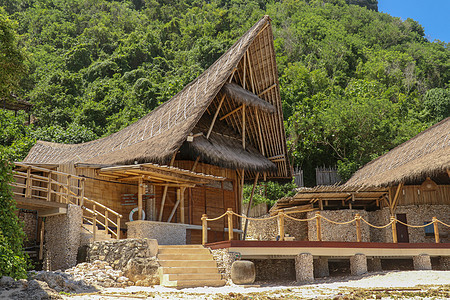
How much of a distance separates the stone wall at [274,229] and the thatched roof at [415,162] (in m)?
3.05

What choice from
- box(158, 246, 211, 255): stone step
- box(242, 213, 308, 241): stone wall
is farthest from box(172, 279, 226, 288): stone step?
box(242, 213, 308, 241): stone wall

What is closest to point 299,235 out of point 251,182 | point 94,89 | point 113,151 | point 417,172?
point 251,182

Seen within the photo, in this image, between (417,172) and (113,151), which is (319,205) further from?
(113,151)

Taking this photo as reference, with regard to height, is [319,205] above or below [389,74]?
below

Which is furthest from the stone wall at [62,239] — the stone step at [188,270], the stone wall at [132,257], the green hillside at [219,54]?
the green hillside at [219,54]

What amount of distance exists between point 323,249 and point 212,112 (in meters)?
6.58

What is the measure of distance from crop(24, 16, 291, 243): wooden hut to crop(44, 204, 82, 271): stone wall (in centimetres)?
142

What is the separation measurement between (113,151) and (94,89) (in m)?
23.0

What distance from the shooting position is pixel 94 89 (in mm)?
37344

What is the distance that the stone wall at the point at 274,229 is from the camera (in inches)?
822

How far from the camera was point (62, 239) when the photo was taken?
11.7 meters

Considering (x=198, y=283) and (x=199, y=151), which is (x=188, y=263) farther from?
(x=199, y=151)

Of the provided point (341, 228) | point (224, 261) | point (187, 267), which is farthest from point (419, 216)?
point (187, 267)

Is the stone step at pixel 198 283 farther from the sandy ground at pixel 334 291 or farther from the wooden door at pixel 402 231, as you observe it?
the wooden door at pixel 402 231
